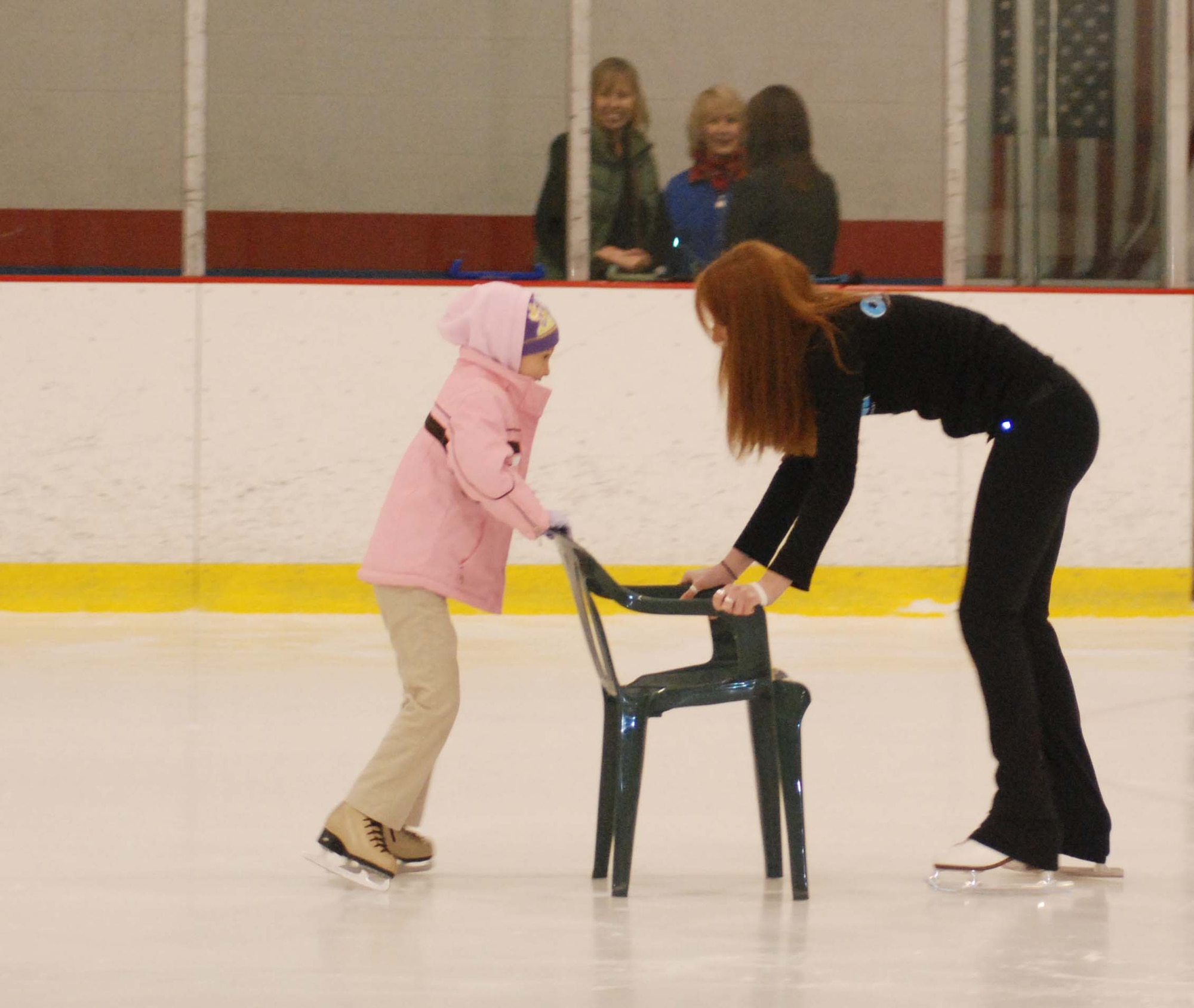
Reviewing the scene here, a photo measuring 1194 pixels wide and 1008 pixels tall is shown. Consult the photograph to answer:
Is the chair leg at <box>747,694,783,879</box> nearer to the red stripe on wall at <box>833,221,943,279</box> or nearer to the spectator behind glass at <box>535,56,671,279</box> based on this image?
the spectator behind glass at <box>535,56,671,279</box>

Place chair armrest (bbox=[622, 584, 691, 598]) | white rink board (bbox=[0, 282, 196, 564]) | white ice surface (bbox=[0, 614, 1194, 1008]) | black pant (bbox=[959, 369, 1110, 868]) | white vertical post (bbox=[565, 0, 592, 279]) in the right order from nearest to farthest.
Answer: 1. white ice surface (bbox=[0, 614, 1194, 1008])
2. black pant (bbox=[959, 369, 1110, 868])
3. chair armrest (bbox=[622, 584, 691, 598])
4. white rink board (bbox=[0, 282, 196, 564])
5. white vertical post (bbox=[565, 0, 592, 279])

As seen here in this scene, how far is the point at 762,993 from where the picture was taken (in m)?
2.11

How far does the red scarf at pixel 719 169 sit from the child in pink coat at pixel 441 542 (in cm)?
344

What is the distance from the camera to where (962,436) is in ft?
8.46

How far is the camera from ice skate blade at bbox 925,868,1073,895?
259 cm

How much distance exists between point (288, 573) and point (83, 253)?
1.35 metres

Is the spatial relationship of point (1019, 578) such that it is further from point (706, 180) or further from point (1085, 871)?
point (706, 180)

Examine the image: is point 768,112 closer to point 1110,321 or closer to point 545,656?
point 1110,321

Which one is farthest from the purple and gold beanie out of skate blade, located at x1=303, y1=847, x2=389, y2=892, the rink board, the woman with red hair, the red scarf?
the red scarf

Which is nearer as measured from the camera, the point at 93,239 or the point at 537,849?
the point at 537,849

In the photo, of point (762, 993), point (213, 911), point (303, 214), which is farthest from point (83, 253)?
point (762, 993)

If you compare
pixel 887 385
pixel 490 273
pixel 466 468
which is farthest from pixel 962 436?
pixel 490 273

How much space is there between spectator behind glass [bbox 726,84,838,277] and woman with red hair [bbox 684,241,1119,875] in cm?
332

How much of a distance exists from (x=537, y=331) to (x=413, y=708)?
0.61 metres
